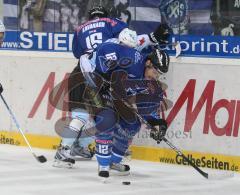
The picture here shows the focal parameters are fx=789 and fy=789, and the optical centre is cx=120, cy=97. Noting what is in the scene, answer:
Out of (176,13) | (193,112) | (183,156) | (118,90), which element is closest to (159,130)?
(183,156)

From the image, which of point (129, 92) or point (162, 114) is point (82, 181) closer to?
point (129, 92)

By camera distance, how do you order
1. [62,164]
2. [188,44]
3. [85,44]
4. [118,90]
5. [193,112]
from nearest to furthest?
1. [118,90]
2. [62,164]
3. [193,112]
4. [85,44]
5. [188,44]

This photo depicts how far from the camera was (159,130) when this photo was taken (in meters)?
6.48

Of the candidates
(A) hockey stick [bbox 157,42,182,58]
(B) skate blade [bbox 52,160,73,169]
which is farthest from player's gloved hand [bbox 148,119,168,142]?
(A) hockey stick [bbox 157,42,182,58]


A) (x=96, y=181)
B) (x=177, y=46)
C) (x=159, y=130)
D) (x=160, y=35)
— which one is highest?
(x=160, y=35)

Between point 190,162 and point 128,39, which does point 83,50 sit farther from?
point 190,162

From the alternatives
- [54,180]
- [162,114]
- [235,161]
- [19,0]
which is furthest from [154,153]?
[19,0]

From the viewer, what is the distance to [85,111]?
7.43 meters

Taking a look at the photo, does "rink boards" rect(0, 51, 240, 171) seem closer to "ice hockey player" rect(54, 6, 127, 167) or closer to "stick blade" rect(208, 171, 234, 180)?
"stick blade" rect(208, 171, 234, 180)

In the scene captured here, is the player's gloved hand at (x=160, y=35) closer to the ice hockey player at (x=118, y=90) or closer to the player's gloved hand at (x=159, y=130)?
the ice hockey player at (x=118, y=90)

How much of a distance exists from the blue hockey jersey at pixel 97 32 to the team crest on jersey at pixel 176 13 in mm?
743

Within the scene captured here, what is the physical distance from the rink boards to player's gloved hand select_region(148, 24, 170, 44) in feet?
0.78

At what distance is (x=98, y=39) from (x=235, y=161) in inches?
67.3

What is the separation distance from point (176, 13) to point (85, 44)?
44.1 inches
